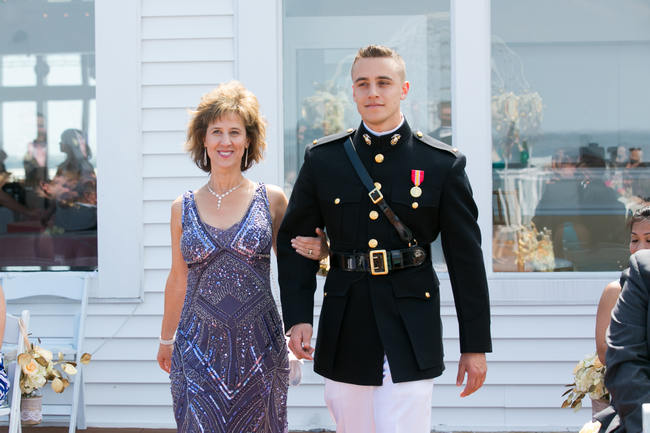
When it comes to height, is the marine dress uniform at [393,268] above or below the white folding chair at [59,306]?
above

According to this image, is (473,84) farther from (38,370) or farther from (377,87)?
(38,370)

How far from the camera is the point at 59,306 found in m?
5.08

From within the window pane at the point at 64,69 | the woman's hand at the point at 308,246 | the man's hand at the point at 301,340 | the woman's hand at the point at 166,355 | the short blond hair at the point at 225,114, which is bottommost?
the woman's hand at the point at 166,355

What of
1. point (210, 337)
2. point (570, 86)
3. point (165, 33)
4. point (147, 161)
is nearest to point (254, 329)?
point (210, 337)

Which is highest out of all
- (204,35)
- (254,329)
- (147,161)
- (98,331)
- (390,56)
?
(204,35)

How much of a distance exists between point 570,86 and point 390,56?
257cm

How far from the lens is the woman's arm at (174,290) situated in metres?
3.44

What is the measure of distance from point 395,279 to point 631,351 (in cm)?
95

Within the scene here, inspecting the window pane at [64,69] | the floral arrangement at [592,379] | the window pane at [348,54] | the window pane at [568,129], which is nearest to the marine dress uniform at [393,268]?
the floral arrangement at [592,379]

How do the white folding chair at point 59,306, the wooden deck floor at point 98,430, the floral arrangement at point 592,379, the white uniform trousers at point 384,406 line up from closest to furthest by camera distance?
1. the white uniform trousers at point 384,406
2. the floral arrangement at point 592,379
3. the white folding chair at point 59,306
4. the wooden deck floor at point 98,430

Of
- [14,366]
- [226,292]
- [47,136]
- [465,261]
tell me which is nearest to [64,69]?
[47,136]

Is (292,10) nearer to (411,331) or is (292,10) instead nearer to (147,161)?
(147,161)

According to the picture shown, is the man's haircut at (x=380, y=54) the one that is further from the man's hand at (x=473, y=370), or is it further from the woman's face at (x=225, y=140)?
the man's hand at (x=473, y=370)

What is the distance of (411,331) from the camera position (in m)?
2.91
